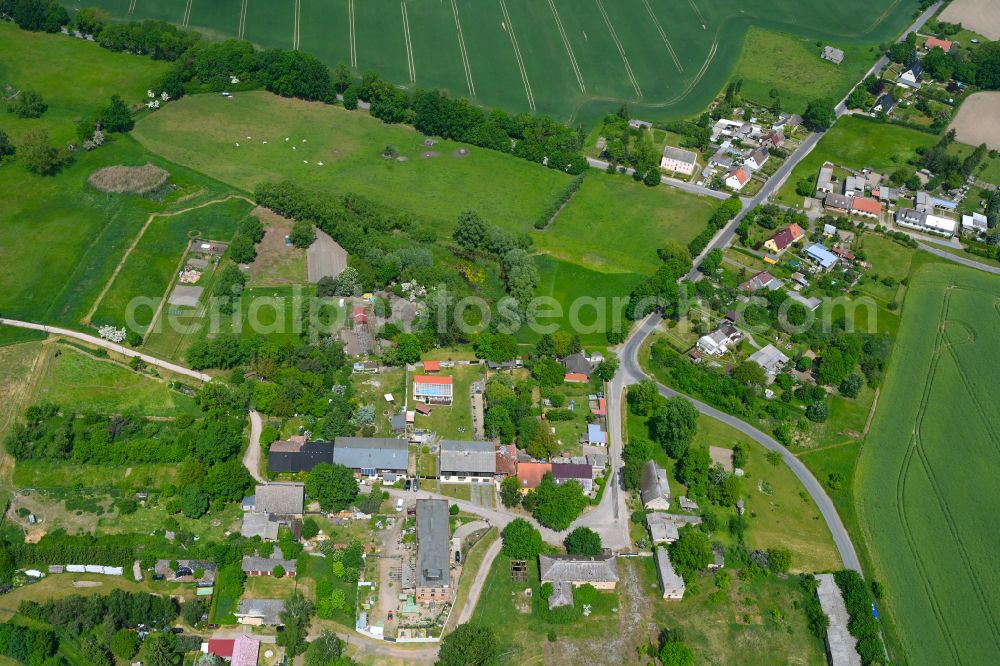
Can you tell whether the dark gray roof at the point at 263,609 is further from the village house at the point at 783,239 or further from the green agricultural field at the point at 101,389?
the village house at the point at 783,239

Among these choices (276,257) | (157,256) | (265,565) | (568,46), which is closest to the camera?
(265,565)

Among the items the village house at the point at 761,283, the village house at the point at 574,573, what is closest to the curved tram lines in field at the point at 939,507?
the village house at the point at 761,283

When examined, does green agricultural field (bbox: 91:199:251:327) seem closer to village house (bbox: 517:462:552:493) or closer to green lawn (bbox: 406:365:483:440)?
green lawn (bbox: 406:365:483:440)

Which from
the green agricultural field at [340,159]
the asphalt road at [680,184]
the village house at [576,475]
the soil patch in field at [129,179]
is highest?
the asphalt road at [680,184]

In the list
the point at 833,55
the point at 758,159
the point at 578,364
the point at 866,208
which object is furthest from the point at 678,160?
the point at 833,55

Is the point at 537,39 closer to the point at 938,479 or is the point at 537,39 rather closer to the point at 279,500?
the point at 938,479

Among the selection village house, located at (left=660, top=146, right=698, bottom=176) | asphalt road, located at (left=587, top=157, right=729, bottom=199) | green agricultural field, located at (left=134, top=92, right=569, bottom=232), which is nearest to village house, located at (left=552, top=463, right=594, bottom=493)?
green agricultural field, located at (left=134, top=92, right=569, bottom=232)

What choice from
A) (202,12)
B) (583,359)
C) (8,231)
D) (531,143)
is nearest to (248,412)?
(583,359)
